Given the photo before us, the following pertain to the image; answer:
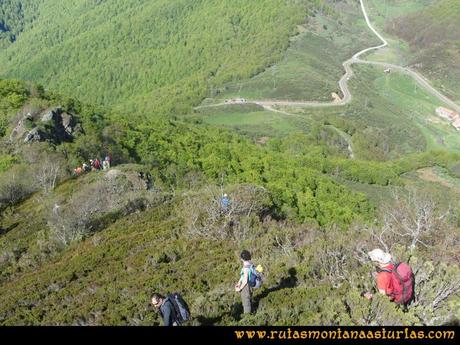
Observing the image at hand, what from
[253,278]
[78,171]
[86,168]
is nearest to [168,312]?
[253,278]

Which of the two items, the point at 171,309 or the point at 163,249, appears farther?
the point at 163,249

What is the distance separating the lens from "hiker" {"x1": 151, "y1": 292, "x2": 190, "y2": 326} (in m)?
12.1

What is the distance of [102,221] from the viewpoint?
1141 inches

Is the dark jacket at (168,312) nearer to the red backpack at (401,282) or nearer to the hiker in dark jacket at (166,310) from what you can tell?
the hiker in dark jacket at (166,310)

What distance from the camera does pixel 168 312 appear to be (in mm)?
12141

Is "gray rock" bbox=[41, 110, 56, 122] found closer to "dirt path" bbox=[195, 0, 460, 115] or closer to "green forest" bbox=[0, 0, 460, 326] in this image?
"green forest" bbox=[0, 0, 460, 326]

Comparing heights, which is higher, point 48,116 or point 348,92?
point 48,116

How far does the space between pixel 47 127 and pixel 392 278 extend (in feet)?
130

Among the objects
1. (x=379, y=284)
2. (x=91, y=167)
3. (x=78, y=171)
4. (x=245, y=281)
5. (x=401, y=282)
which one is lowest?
(x=91, y=167)
